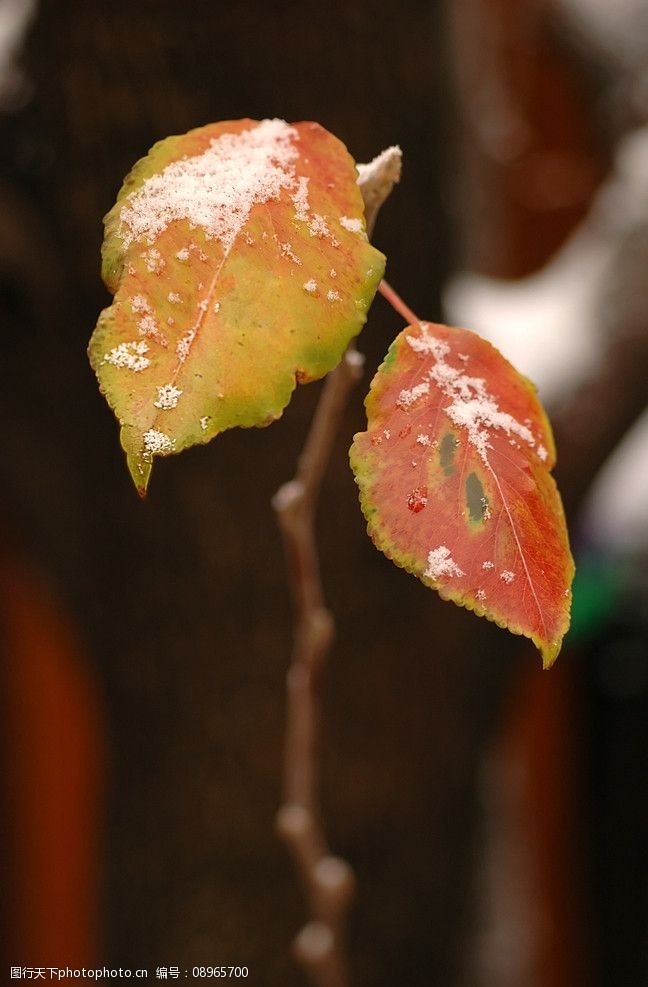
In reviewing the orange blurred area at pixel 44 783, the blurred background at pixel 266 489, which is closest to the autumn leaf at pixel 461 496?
the blurred background at pixel 266 489

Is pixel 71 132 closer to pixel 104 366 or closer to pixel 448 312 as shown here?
pixel 448 312

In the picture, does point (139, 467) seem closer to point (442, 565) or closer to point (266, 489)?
point (442, 565)

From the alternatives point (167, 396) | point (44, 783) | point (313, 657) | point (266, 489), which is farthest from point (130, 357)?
point (44, 783)

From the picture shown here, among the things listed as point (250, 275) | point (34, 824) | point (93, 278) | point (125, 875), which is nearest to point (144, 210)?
point (250, 275)

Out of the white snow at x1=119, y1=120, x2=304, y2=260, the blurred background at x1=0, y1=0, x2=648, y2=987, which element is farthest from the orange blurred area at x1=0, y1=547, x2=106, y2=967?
the white snow at x1=119, y1=120, x2=304, y2=260

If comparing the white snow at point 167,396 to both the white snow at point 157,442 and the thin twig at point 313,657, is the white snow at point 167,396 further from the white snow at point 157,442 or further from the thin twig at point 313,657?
the thin twig at point 313,657

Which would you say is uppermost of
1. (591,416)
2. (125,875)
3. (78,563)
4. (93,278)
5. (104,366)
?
(104,366)

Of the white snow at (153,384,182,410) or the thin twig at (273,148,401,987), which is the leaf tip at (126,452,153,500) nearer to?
the white snow at (153,384,182,410)
